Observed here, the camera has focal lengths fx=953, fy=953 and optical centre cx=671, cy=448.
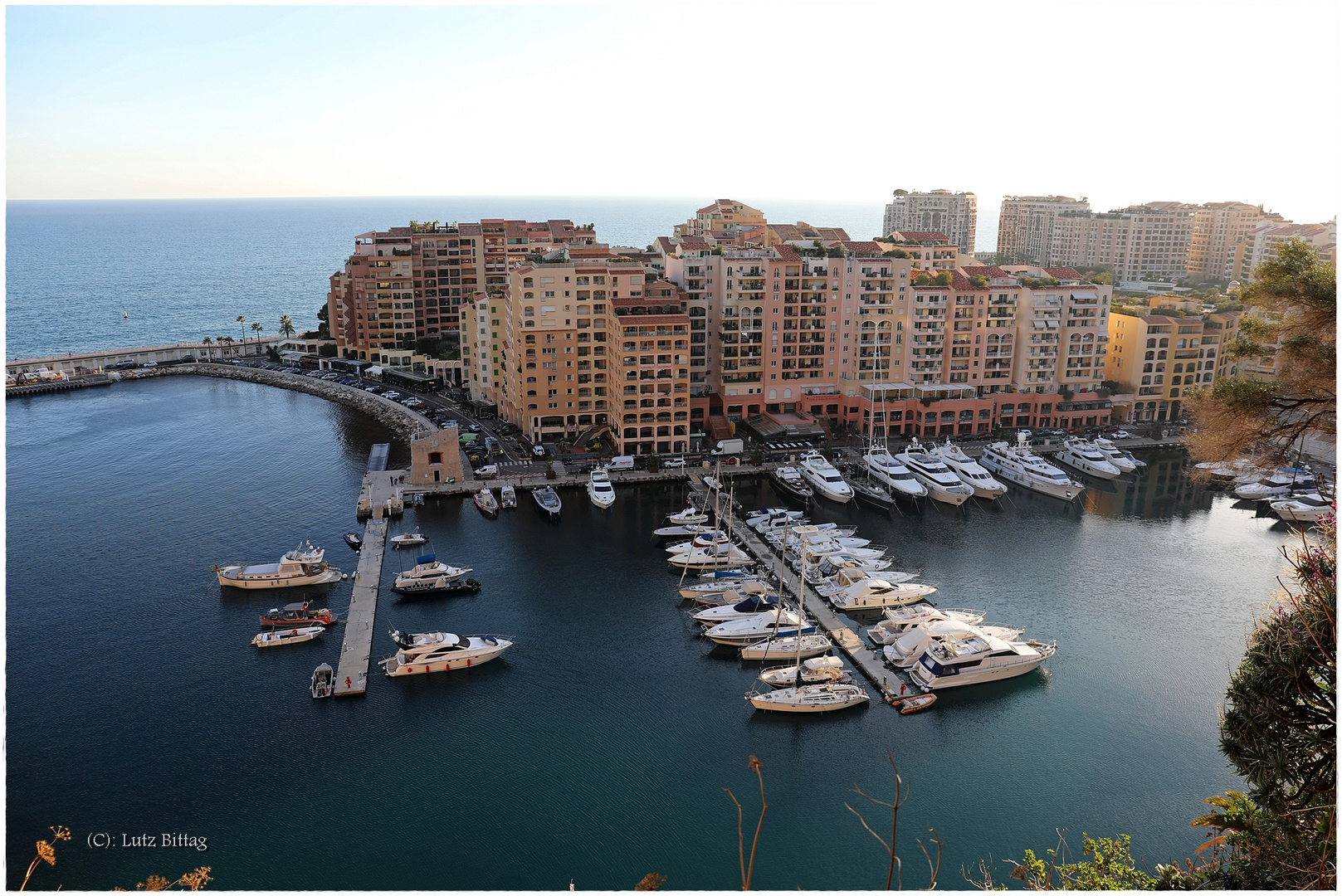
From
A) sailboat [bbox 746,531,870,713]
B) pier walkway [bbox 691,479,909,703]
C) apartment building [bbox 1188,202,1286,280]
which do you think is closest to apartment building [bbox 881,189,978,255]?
apartment building [bbox 1188,202,1286,280]

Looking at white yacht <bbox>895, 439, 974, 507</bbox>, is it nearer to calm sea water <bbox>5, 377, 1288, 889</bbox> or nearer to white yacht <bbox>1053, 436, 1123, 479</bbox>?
calm sea water <bbox>5, 377, 1288, 889</bbox>

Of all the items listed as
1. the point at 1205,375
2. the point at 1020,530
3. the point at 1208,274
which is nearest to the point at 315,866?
the point at 1020,530

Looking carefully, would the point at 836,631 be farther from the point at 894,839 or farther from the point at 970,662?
the point at 894,839

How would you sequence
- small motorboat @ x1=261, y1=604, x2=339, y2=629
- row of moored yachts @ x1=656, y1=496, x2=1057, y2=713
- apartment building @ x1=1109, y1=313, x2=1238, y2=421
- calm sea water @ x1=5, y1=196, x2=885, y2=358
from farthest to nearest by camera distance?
1. calm sea water @ x1=5, y1=196, x2=885, y2=358
2. apartment building @ x1=1109, y1=313, x2=1238, y2=421
3. small motorboat @ x1=261, y1=604, x2=339, y2=629
4. row of moored yachts @ x1=656, y1=496, x2=1057, y2=713

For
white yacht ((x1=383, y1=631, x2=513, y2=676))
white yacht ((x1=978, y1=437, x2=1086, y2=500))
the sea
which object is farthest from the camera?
white yacht ((x1=978, y1=437, x2=1086, y2=500))

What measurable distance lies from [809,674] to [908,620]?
3.80 m

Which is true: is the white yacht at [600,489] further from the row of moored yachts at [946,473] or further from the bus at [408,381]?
the bus at [408,381]

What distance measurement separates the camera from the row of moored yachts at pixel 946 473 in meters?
36.6

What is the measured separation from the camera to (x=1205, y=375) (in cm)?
4781

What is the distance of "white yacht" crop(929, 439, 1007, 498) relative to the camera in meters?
37.2

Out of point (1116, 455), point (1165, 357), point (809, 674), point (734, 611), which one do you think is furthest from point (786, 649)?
point (1165, 357)

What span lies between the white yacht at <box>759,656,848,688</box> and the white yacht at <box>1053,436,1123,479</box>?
2230 centimetres

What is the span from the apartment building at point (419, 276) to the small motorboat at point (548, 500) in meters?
24.8

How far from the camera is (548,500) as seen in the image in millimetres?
35094
